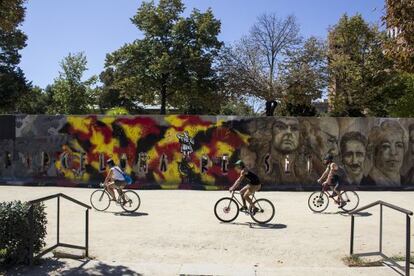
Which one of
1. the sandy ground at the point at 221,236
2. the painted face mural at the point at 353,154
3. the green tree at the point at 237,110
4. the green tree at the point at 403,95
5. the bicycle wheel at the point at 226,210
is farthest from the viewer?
the green tree at the point at 237,110

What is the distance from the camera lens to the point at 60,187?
23438 mm

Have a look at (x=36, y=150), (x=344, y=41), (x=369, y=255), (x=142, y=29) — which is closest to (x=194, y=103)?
(x=142, y=29)

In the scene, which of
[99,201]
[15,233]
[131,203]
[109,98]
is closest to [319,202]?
[131,203]

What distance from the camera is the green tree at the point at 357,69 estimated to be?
42938 mm

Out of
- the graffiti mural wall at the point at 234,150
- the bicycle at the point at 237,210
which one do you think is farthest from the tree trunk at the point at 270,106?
the bicycle at the point at 237,210

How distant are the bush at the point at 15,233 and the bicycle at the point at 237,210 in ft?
21.0

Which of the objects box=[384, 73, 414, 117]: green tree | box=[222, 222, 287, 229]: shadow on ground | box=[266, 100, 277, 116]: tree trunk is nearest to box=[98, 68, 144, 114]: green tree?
box=[266, 100, 277, 116]: tree trunk

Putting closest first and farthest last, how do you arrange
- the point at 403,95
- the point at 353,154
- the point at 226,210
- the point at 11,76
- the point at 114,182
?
the point at 226,210 < the point at 114,182 < the point at 353,154 < the point at 403,95 < the point at 11,76

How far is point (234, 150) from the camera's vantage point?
939 inches

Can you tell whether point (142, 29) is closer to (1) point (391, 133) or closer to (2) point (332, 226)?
(1) point (391, 133)

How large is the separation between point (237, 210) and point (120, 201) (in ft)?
13.0

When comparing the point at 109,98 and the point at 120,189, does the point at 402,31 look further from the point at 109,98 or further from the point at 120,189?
the point at 109,98

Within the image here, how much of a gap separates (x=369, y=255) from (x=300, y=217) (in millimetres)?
5734

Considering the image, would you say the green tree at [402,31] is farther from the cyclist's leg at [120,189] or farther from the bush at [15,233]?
the cyclist's leg at [120,189]
